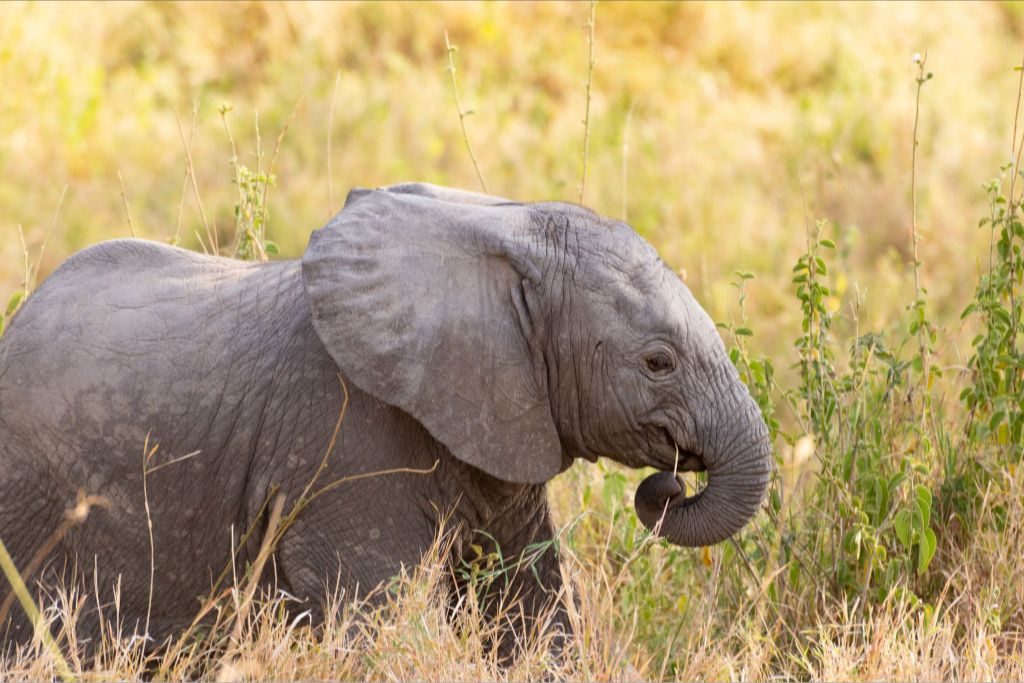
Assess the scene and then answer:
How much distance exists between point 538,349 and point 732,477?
0.59 meters

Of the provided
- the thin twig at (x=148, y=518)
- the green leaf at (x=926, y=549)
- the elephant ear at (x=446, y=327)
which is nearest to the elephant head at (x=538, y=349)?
the elephant ear at (x=446, y=327)

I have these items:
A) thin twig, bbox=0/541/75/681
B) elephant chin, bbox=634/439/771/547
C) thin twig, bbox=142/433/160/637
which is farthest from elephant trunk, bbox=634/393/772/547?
thin twig, bbox=0/541/75/681

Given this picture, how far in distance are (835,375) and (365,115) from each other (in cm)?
720

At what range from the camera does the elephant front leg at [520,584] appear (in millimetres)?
4582

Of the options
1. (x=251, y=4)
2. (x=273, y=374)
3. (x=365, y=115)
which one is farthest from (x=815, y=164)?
(x=273, y=374)

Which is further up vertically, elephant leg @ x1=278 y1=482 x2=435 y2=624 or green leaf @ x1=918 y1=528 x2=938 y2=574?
elephant leg @ x1=278 y1=482 x2=435 y2=624

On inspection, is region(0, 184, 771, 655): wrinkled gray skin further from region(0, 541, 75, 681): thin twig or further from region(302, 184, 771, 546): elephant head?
region(0, 541, 75, 681): thin twig

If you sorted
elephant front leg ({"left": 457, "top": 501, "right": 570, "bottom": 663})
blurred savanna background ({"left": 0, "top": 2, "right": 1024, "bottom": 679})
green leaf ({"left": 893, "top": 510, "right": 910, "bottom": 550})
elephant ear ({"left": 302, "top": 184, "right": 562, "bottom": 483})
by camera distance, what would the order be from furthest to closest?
blurred savanna background ({"left": 0, "top": 2, "right": 1024, "bottom": 679}) → green leaf ({"left": 893, "top": 510, "right": 910, "bottom": 550}) → elephant front leg ({"left": 457, "top": 501, "right": 570, "bottom": 663}) → elephant ear ({"left": 302, "top": 184, "right": 562, "bottom": 483})

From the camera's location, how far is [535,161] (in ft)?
38.4

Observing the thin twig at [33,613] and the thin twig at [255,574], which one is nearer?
the thin twig at [33,613]

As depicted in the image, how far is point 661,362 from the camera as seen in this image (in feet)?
14.0

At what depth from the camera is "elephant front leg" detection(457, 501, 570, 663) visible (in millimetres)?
4582

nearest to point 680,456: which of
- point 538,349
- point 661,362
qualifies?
point 661,362

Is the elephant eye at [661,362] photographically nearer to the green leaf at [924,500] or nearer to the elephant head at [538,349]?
the elephant head at [538,349]
